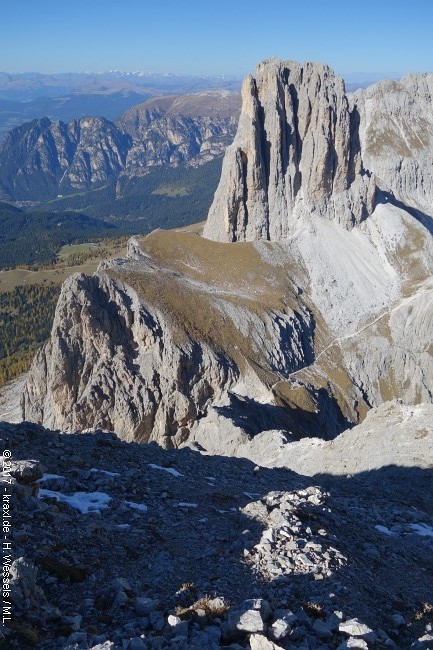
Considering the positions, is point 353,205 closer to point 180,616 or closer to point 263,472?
point 263,472

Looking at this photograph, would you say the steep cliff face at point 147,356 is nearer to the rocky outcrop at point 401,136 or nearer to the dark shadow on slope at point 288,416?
the dark shadow on slope at point 288,416

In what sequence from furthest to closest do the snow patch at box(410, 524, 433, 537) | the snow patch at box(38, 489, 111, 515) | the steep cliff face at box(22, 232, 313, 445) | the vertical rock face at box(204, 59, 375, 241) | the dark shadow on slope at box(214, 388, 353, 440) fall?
the vertical rock face at box(204, 59, 375, 241), the steep cliff face at box(22, 232, 313, 445), the dark shadow on slope at box(214, 388, 353, 440), the snow patch at box(410, 524, 433, 537), the snow patch at box(38, 489, 111, 515)

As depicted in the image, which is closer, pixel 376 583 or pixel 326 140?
pixel 376 583

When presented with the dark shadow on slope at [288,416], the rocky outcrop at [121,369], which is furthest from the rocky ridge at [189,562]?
the rocky outcrop at [121,369]

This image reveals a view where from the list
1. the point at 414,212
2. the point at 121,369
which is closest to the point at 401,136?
the point at 414,212

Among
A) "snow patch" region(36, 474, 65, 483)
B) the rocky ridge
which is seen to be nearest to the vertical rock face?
the rocky ridge

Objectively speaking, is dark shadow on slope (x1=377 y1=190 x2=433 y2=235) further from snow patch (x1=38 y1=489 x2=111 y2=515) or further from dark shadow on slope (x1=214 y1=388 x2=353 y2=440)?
snow patch (x1=38 y1=489 x2=111 y2=515)

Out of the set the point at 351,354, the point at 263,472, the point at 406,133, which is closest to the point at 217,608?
the point at 263,472
